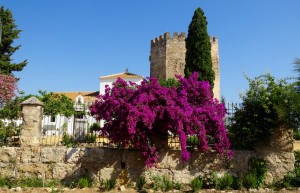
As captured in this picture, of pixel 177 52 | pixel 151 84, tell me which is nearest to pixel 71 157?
pixel 151 84

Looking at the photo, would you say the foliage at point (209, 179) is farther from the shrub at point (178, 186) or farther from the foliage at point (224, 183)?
the shrub at point (178, 186)

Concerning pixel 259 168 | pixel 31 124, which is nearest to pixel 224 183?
pixel 259 168

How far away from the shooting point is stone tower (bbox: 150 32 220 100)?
35.1 metres

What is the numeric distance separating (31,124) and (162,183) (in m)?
4.22

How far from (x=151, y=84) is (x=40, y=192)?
4058 millimetres

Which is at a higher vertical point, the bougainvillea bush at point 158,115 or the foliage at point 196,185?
the bougainvillea bush at point 158,115

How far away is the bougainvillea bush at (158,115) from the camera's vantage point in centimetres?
802

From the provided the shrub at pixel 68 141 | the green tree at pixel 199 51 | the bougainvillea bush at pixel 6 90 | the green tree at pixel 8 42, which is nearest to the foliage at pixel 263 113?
the shrub at pixel 68 141

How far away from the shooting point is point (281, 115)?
27.8 feet

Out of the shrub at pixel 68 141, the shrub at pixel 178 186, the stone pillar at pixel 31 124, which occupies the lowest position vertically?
the shrub at pixel 178 186

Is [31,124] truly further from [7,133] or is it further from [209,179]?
[209,179]

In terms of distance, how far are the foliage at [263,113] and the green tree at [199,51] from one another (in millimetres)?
14026

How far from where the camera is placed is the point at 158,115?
26.9ft

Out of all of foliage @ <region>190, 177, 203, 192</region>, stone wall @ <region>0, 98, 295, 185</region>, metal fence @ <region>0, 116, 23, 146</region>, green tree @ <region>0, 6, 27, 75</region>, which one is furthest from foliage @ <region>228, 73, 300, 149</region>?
green tree @ <region>0, 6, 27, 75</region>
